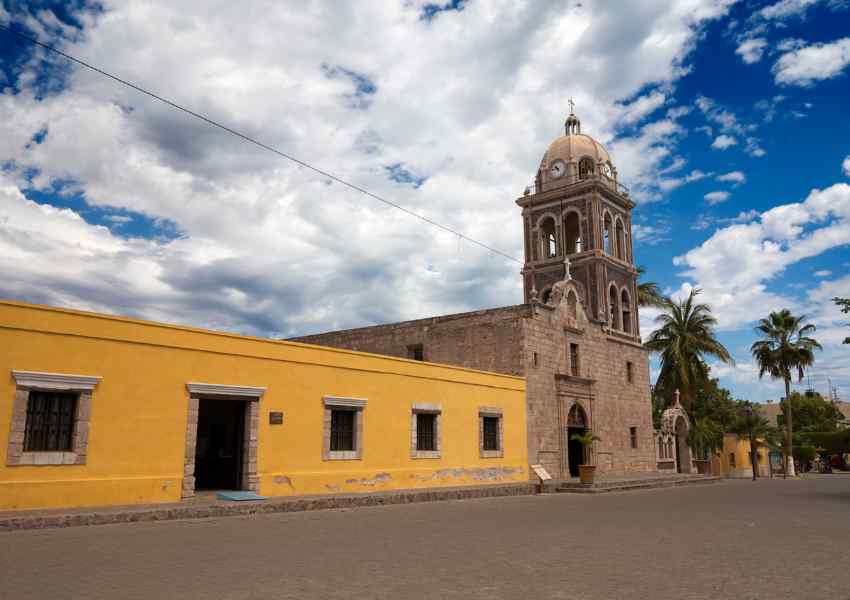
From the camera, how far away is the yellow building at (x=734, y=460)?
129 ft

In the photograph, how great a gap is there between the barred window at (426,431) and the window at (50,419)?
376 inches

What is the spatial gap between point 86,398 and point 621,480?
18367 mm

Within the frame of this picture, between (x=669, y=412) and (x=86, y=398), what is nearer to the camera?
(x=86, y=398)

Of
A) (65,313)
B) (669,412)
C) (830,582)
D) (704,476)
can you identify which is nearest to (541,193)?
(669,412)

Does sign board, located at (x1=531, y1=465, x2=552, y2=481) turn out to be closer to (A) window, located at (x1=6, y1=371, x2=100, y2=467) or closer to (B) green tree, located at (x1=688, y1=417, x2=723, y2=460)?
(A) window, located at (x1=6, y1=371, x2=100, y2=467)

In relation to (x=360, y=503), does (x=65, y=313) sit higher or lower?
higher

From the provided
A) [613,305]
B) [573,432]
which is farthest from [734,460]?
[573,432]

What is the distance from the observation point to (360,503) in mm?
15430

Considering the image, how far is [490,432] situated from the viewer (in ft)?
73.8

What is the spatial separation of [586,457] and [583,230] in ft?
48.5

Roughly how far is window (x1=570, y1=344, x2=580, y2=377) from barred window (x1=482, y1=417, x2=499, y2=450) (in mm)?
5751

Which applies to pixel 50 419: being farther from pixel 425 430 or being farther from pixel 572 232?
pixel 572 232

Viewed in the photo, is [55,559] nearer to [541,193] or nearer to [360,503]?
[360,503]

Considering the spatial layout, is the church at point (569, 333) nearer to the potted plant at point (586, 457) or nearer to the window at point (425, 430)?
the potted plant at point (586, 457)
